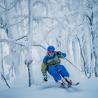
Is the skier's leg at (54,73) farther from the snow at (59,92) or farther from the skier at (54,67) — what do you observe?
the snow at (59,92)

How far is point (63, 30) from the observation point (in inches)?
835

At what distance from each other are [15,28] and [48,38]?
2.37 meters

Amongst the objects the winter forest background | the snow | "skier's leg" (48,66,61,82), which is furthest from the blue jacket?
the winter forest background

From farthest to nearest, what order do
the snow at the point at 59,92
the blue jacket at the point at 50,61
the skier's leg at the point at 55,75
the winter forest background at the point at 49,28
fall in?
the winter forest background at the point at 49,28 < the blue jacket at the point at 50,61 < the skier's leg at the point at 55,75 < the snow at the point at 59,92

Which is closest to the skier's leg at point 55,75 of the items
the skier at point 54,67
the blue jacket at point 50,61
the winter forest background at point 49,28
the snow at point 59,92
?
the skier at point 54,67

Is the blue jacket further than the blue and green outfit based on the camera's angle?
Yes

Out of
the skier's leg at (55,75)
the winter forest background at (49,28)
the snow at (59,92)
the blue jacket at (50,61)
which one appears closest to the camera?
the snow at (59,92)

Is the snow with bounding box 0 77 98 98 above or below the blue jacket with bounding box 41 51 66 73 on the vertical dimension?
below

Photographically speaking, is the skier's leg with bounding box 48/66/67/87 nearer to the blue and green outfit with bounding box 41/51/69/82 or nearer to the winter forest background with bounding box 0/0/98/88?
the blue and green outfit with bounding box 41/51/69/82

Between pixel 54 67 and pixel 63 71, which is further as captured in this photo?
pixel 54 67

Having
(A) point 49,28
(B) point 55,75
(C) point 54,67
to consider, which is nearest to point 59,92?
(B) point 55,75

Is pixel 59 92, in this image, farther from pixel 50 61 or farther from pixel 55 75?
pixel 50 61

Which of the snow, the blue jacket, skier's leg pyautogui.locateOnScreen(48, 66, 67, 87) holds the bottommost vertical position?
the snow

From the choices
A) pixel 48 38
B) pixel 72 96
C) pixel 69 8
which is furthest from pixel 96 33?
pixel 72 96
